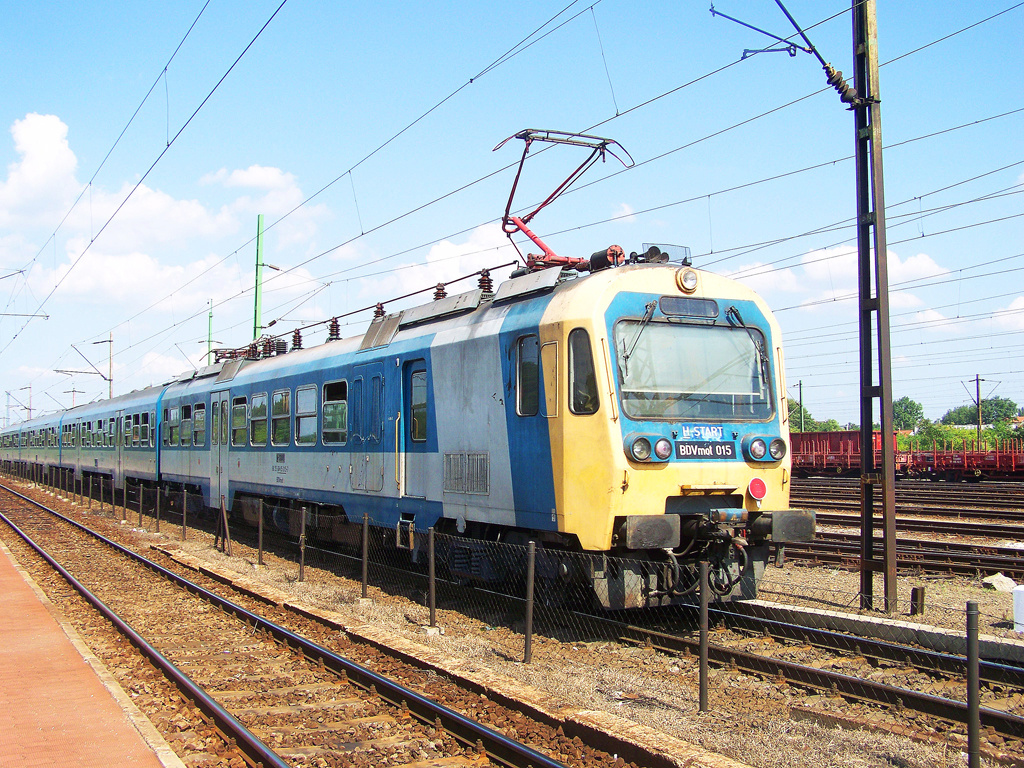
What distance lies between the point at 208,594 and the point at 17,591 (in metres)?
2.98

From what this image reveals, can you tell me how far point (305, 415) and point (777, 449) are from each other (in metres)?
8.36

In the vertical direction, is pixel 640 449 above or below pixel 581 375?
below

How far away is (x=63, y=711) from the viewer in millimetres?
6664

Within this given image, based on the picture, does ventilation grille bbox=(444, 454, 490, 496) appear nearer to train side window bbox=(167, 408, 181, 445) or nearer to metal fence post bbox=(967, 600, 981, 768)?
metal fence post bbox=(967, 600, 981, 768)

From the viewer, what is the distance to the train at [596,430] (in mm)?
8078

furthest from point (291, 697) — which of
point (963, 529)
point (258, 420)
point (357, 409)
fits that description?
point (963, 529)

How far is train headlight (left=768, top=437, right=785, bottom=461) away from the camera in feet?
28.7

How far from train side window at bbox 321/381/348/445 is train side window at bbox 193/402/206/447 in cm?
719

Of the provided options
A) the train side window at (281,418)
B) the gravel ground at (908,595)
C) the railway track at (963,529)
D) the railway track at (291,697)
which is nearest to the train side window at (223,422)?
the train side window at (281,418)

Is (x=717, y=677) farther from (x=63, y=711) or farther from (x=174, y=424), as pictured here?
(x=174, y=424)

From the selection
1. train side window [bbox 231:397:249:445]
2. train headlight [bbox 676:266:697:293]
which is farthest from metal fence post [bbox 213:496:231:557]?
train headlight [bbox 676:266:697:293]

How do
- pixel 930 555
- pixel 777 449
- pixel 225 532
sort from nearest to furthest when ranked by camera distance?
pixel 777 449, pixel 930 555, pixel 225 532

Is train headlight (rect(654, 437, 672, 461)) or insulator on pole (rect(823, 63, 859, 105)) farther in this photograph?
insulator on pole (rect(823, 63, 859, 105))

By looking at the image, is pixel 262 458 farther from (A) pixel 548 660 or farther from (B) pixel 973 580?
(B) pixel 973 580
